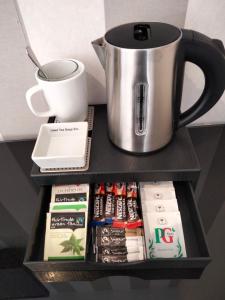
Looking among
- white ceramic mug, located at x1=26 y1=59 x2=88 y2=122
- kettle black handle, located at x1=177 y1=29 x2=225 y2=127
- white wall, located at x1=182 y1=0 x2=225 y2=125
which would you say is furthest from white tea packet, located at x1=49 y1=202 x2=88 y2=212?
white wall, located at x1=182 y1=0 x2=225 y2=125

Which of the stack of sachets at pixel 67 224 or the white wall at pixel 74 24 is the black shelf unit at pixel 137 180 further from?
the white wall at pixel 74 24

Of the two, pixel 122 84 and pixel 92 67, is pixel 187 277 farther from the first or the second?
pixel 92 67

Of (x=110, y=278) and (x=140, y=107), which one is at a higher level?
(x=140, y=107)

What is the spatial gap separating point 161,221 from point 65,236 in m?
0.21

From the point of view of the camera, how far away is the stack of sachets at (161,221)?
0.51m

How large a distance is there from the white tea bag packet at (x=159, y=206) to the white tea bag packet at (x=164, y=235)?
1cm

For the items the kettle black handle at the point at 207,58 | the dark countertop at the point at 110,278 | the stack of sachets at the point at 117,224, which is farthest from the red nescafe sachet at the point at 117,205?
the kettle black handle at the point at 207,58

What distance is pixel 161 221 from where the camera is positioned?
542 millimetres

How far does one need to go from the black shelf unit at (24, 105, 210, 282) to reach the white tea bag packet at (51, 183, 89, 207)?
3 cm

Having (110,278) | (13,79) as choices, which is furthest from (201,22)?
(110,278)

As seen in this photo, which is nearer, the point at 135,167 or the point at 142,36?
the point at 142,36

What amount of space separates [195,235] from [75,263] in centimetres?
26

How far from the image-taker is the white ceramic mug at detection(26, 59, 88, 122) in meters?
0.55

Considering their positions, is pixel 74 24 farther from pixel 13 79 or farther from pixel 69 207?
pixel 69 207
